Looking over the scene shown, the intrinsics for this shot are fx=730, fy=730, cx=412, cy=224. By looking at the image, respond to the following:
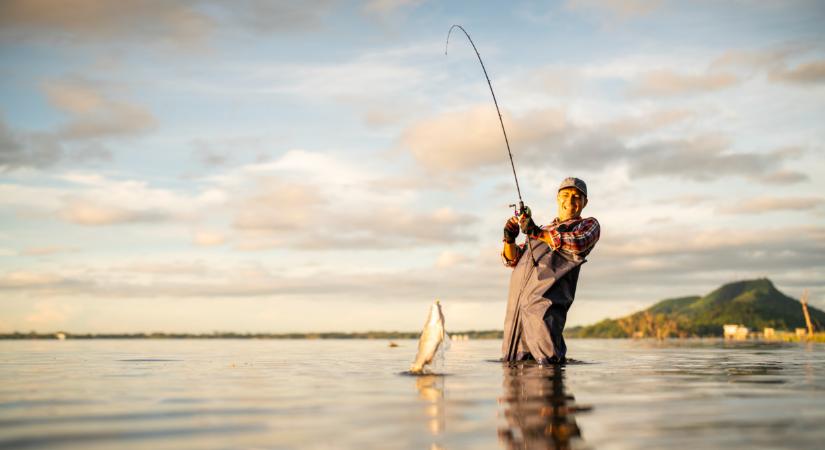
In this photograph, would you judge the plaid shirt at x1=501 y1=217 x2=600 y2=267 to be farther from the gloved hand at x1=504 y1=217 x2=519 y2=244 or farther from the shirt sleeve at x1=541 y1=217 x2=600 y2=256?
the gloved hand at x1=504 y1=217 x2=519 y2=244

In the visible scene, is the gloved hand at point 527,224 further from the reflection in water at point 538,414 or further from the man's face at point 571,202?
the reflection in water at point 538,414

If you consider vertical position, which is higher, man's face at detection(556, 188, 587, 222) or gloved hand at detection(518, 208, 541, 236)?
man's face at detection(556, 188, 587, 222)

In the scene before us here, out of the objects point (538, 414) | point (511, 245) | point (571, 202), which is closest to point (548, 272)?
point (511, 245)

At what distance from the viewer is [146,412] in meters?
5.19

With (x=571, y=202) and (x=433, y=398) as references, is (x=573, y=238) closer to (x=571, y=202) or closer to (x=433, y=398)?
(x=571, y=202)

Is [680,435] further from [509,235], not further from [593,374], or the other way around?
[509,235]

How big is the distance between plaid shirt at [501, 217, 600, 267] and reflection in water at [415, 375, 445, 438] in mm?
2577

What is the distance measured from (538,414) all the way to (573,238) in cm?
525

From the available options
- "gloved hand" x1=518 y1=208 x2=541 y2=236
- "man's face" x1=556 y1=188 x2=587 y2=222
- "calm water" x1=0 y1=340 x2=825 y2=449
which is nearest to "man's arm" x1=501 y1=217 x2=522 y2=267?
"gloved hand" x1=518 y1=208 x2=541 y2=236

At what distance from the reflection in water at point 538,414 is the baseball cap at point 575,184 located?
322cm

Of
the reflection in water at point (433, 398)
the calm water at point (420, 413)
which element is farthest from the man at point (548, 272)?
the reflection in water at point (433, 398)

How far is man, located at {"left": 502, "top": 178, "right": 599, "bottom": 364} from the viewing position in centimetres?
990

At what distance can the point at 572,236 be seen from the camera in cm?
985

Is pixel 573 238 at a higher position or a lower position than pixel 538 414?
higher
